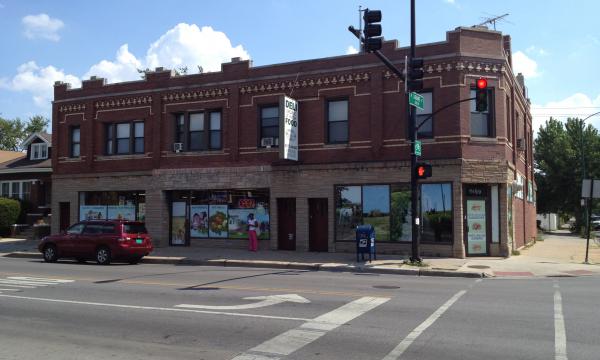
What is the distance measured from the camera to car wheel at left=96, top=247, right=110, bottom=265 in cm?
1923

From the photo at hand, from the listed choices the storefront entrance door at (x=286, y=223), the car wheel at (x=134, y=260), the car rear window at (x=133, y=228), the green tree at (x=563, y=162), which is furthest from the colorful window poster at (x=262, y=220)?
the green tree at (x=563, y=162)

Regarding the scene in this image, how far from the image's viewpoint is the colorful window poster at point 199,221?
24422 mm

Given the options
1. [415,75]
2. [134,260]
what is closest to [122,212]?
[134,260]

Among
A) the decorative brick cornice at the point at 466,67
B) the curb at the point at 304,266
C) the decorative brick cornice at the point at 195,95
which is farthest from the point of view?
the decorative brick cornice at the point at 195,95

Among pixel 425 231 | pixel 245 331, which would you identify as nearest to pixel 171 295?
pixel 245 331

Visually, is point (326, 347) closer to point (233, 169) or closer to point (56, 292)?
point (56, 292)

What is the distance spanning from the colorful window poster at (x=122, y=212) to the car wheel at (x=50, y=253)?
20.1 feet

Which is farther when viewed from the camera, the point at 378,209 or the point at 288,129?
the point at 288,129

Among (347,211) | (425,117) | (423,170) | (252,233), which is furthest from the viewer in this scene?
(252,233)

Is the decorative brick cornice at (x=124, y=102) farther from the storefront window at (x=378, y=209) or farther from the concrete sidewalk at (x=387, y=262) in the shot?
the storefront window at (x=378, y=209)

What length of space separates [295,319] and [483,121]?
1461 centimetres

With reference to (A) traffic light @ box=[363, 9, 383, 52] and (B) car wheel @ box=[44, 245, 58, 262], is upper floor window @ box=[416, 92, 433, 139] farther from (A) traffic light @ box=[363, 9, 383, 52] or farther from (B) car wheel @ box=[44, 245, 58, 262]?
(B) car wheel @ box=[44, 245, 58, 262]

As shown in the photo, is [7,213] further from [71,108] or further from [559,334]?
[559,334]

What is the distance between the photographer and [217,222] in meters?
24.1
